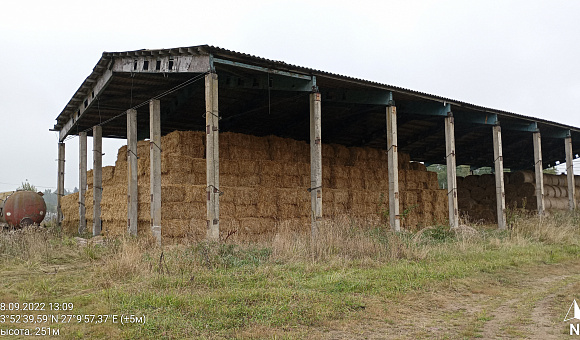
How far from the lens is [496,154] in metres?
18.9

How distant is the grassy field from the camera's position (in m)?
5.39

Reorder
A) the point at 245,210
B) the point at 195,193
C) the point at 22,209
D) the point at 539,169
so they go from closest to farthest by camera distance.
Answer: the point at 195,193 < the point at 245,210 < the point at 22,209 < the point at 539,169

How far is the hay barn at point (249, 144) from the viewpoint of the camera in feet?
42.2

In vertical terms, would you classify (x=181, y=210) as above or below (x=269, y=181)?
below

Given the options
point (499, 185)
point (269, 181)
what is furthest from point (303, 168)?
point (499, 185)

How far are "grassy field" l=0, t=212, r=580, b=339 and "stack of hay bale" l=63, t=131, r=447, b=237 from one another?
2877mm

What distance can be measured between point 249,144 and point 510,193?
51.6 feet

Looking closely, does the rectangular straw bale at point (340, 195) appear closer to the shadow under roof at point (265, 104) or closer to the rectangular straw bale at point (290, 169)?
the rectangular straw bale at point (290, 169)

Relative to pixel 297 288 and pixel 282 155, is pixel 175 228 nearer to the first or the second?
pixel 282 155

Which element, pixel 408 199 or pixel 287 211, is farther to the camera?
pixel 408 199

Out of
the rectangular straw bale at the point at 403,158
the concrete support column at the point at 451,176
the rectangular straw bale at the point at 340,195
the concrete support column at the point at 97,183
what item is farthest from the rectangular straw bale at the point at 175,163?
the rectangular straw bale at the point at 403,158

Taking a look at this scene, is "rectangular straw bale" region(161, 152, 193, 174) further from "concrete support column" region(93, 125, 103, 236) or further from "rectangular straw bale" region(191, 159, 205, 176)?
"concrete support column" region(93, 125, 103, 236)

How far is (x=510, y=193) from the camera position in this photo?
24328 millimetres

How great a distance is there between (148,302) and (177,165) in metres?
7.96
